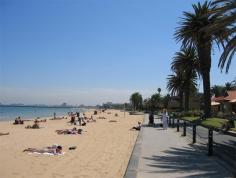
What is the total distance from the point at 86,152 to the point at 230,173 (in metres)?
8.06

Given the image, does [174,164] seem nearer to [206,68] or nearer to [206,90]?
[206,90]

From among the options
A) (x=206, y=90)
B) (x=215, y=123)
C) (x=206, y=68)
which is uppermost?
(x=206, y=68)

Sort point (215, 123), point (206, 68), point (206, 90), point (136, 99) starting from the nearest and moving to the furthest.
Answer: point (215, 123)
point (206, 90)
point (206, 68)
point (136, 99)

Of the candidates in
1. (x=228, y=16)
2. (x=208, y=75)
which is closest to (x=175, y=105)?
(x=208, y=75)

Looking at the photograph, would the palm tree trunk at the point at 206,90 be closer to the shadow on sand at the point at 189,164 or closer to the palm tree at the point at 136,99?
the shadow on sand at the point at 189,164

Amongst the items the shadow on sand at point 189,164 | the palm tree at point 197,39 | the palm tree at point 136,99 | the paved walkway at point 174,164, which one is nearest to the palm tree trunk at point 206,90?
the palm tree at point 197,39

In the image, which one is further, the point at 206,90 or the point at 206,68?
the point at 206,68

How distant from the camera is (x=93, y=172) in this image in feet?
42.9

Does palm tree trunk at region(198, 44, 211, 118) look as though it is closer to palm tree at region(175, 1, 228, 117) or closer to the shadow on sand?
palm tree at region(175, 1, 228, 117)

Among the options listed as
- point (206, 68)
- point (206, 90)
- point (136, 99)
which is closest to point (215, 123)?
point (206, 90)

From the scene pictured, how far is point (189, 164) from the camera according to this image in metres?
13.5

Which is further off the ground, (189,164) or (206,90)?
(206,90)

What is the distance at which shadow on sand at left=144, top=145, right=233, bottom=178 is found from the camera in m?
11.8

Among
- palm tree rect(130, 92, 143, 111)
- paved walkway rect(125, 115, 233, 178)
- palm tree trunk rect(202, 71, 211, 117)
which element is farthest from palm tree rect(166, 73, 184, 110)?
palm tree rect(130, 92, 143, 111)
